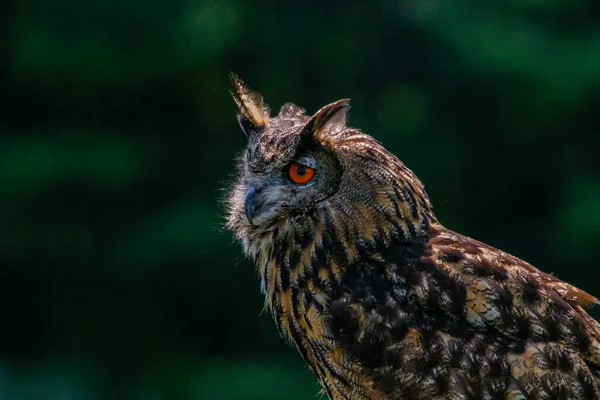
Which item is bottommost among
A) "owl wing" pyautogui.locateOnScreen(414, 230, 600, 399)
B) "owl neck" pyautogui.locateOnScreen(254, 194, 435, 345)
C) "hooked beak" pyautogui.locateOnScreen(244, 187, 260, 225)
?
"owl wing" pyautogui.locateOnScreen(414, 230, 600, 399)

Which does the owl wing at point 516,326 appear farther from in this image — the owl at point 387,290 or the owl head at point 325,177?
the owl head at point 325,177

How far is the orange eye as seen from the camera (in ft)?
7.84

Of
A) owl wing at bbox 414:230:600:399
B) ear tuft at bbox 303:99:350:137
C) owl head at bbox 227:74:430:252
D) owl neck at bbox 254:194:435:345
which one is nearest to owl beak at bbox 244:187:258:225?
owl head at bbox 227:74:430:252

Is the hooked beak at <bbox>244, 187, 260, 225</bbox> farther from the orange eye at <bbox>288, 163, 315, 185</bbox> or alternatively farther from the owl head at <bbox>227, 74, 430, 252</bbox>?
the orange eye at <bbox>288, 163, 315, 185</bbox>

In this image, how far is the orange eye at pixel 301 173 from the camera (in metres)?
2.39

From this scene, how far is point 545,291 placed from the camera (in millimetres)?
2283

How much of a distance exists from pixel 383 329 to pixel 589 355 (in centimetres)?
53

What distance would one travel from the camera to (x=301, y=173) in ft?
7.88

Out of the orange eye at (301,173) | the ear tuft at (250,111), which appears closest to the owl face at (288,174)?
the orange eye at (301,173)

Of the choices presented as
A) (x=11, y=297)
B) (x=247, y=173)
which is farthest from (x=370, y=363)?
(x=11, y=297)

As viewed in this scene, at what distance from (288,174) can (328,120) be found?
194 millimetres

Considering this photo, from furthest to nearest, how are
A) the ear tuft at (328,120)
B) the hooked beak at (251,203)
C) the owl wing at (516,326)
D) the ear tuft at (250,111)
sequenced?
the ear tuft at (250,111), the hooked beak at (251,203), the ear tuft at (328,120), the owl wing at (516,326)

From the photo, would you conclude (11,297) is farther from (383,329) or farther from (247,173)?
(383,329)

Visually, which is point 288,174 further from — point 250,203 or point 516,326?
point 516,326
